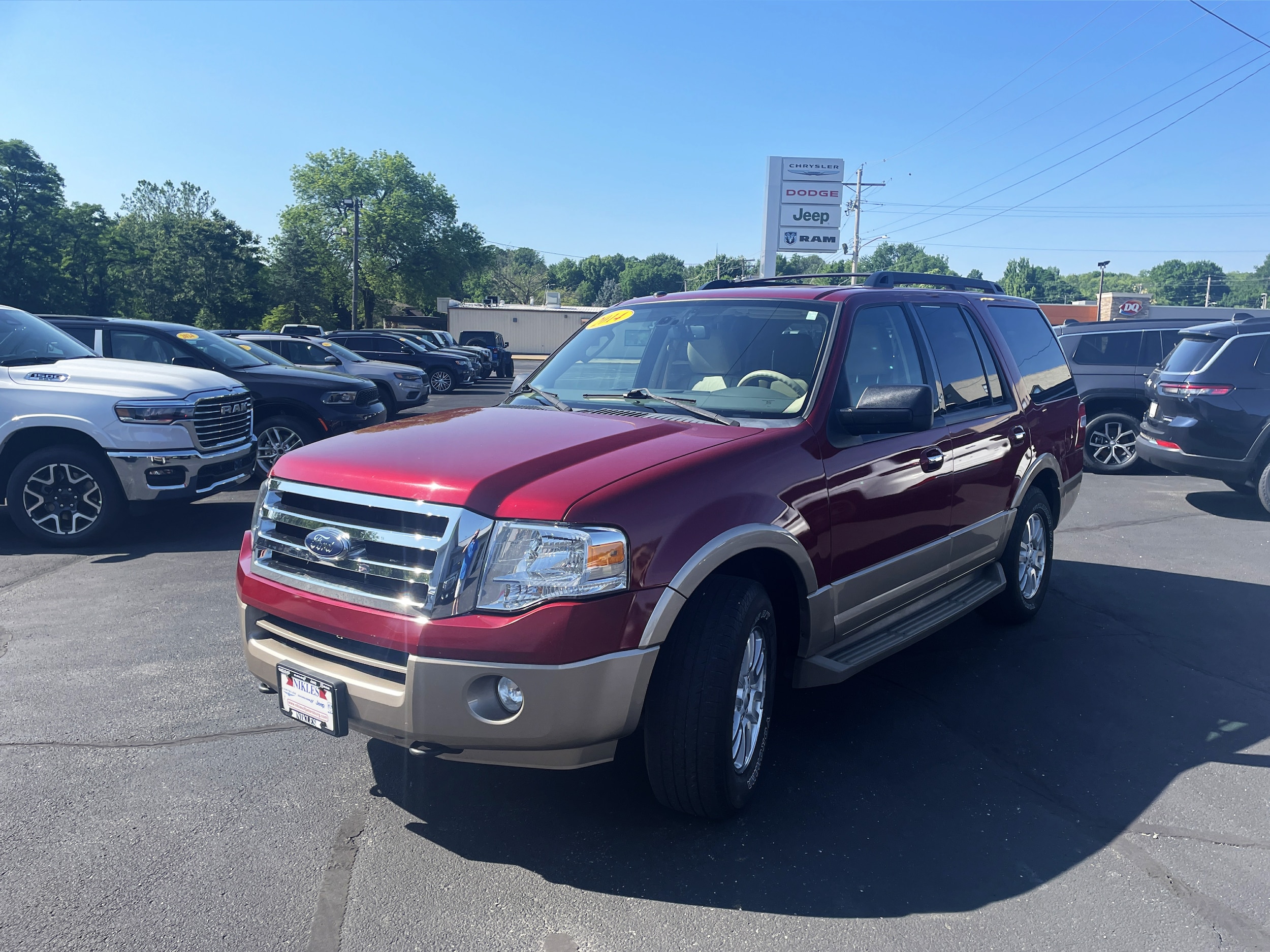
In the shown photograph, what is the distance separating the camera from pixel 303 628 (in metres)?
3.04

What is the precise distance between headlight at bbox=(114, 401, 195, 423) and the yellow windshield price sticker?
4083mm

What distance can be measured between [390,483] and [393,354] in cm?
2210

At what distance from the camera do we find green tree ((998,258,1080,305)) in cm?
13838

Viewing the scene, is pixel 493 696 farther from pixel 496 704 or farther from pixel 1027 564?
pixel 1027 564

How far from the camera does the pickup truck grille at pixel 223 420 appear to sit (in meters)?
7.29

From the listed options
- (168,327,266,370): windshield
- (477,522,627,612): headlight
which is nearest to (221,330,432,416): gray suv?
(168,327,266,370): windshield

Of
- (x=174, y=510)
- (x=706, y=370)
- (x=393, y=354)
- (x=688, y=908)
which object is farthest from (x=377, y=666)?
(x=393, y=354)

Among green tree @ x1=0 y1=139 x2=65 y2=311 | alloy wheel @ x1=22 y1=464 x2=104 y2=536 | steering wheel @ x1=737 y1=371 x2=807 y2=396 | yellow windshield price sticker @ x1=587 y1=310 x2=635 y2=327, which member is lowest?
alloy wheel @ x1=22 y1=464 x2=104 y2=536

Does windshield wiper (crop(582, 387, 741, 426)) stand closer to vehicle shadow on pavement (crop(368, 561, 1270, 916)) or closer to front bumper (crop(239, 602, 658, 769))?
front bumper (crop(239, 602, 658, 769))

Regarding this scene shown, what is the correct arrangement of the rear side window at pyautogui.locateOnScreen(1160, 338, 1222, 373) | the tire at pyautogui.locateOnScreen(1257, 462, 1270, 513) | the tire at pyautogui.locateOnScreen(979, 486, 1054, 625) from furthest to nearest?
the rear side window at pyautogui.locateOnScreen(1160, 338, 1222, 373) → the tire at pyautogui.locateOnScreen(1257, 462, 1270, 513) → the tire at pyautogui.locateOnScreen(979, 486, 1054, 625)

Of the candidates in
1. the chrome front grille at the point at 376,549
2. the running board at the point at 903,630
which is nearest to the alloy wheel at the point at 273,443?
the chrome front grille at the point at 376,549

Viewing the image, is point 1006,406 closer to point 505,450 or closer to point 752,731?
point 752,731

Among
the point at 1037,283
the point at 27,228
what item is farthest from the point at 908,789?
the point at 1037,283

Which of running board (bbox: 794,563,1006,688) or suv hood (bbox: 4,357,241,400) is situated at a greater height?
suv hood (bbox: 4,357,241,400)
